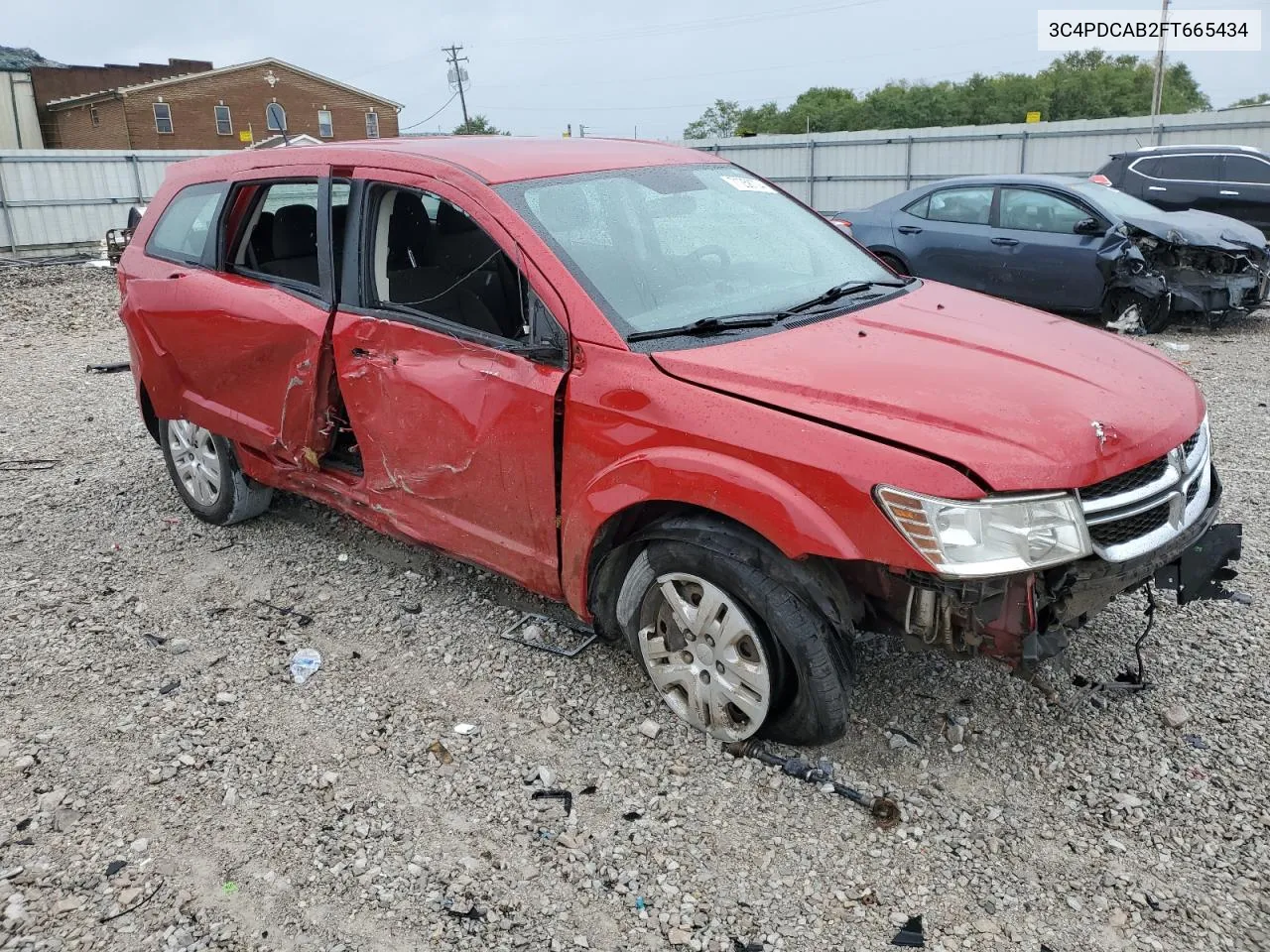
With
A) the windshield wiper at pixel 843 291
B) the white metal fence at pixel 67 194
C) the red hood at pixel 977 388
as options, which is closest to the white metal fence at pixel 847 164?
the white metal fence at pixel 67 194

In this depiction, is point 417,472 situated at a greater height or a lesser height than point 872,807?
greater

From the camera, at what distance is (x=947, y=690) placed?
11.7ft

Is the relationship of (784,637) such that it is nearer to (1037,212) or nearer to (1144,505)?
(1144,505)

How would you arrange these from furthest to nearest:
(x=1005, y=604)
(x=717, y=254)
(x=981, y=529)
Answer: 1. (x=717, y=254)
2. (x=1005, y=604)
3. (x=981, y=529)

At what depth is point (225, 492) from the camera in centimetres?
505

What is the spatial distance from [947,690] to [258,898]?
2326 millimetres

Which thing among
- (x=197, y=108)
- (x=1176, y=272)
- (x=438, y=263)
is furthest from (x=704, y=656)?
(x=197, y=108)

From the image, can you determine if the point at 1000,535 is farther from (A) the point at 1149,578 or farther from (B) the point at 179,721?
(B) the point at 179,721

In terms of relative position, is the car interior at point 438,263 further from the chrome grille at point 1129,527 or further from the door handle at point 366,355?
the chrome grille at point 1129,527

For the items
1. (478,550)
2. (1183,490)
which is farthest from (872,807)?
(478,550)

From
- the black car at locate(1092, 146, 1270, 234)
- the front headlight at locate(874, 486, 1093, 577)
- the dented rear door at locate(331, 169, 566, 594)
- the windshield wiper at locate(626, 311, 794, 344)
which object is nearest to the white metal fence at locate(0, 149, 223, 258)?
the black car at locate(1092, 146, 1270, 234)

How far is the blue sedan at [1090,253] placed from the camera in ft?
31.6

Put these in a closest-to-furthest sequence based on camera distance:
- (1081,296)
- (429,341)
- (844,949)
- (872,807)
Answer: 1. (844,949)
2. (872,807)
3. (429,341)
4. (1081,296)

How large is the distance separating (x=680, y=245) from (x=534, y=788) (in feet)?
6.42
